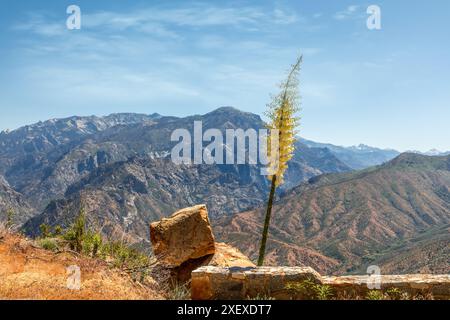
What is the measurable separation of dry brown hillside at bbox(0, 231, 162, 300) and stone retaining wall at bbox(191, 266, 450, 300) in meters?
2.01

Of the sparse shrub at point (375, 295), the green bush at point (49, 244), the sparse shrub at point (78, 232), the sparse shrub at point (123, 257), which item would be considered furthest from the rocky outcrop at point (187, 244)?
the sparse shrub at point (375, 295)

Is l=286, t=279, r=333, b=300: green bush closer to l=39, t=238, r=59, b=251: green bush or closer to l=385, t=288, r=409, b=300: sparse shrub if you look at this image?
l=385, t=288, r=409, b=300: sparse shrub

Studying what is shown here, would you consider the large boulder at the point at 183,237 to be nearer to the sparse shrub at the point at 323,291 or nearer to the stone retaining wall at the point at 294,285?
the stone retaining wall at the point at 294,285

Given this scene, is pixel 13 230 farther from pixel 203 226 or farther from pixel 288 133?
pixel 288 133

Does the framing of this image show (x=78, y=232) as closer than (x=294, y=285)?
No

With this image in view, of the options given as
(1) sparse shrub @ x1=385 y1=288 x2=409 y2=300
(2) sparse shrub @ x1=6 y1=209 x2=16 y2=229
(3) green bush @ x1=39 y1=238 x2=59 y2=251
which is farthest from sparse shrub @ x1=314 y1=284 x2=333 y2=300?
(2) sparse shrub @ x1=6 y1=209 x2=16 y2=229

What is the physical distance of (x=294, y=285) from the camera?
13.5m

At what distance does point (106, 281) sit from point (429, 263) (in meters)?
196

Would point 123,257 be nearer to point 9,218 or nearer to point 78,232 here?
point 78,232

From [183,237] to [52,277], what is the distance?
30.5ft

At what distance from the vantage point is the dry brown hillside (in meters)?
12.5

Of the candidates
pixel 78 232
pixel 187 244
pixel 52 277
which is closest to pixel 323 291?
pixel 52 277

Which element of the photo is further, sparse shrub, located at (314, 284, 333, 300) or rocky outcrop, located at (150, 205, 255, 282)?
rocky outcrop, located at (150, 205, 255, 282)

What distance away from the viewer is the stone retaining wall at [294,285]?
13.4 metres
